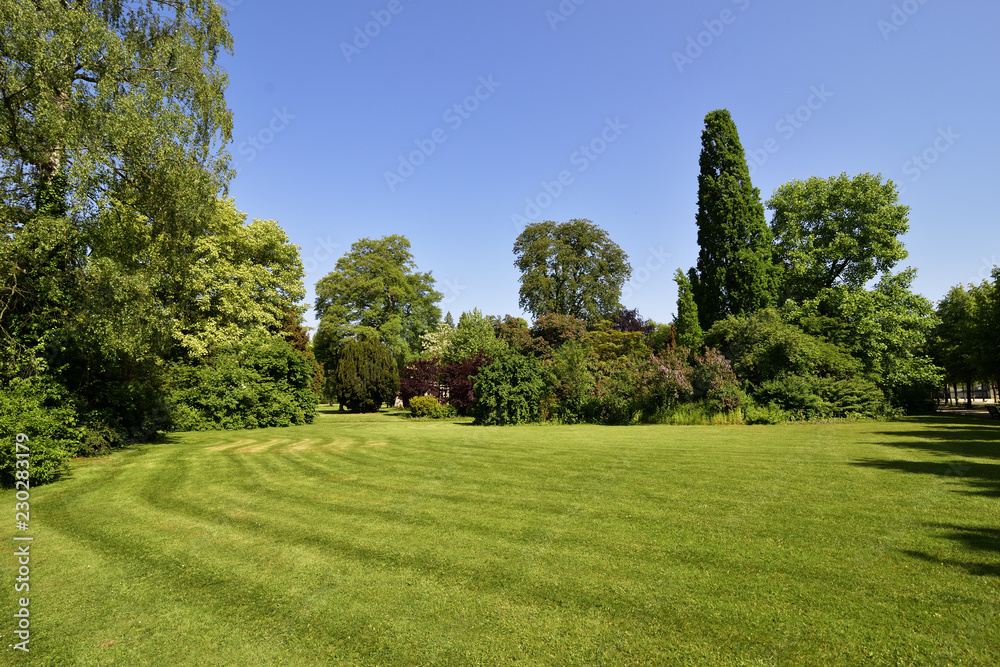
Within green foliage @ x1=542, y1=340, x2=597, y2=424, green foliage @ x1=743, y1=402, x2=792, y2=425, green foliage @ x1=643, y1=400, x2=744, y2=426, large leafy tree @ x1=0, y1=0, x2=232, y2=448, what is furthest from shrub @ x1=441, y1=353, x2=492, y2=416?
large leafy tree @ x1=0, y1=0, x2=232, y2=448

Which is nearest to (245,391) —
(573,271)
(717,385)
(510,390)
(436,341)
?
(510,390)

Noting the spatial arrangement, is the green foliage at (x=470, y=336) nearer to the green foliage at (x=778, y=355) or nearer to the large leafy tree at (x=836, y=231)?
the green foliage at (x=778, y=355)

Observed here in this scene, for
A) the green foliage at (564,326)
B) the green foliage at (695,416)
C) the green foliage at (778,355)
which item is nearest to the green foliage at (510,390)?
the green foliage at (695,416)

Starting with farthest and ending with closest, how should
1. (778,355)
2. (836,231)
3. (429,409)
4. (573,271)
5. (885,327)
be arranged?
(573,271) → (429,409) → (836,231) → (885,327) → (778,355)

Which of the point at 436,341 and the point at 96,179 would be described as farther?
the point at 436,341

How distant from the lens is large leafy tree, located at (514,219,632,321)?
136ft

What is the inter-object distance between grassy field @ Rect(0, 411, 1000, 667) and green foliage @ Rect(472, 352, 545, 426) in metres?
12.7

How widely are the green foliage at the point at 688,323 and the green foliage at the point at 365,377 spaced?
61.3ft

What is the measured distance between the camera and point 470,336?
29078 millimetres

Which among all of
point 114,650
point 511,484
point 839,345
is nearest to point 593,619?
point 114,650

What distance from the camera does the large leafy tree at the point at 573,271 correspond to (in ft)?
136

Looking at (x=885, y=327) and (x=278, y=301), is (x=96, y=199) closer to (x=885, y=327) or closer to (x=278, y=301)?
(x=278, y=301)

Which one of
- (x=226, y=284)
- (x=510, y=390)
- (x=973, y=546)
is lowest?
(x=973, y=546)

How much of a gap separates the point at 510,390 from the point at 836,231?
18.5 m
